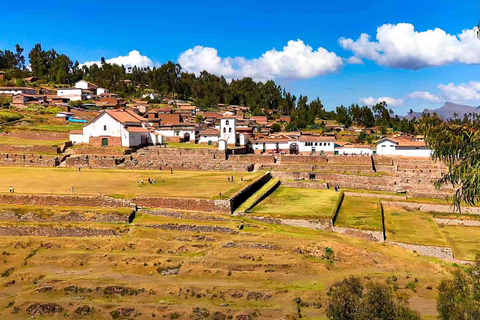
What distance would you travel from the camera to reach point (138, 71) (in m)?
112

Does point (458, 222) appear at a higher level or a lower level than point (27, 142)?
lower

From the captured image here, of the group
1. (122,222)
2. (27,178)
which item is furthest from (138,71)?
(122,222)

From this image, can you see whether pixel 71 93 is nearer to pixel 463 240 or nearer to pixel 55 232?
pixel 55 232

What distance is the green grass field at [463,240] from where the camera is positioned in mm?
22328

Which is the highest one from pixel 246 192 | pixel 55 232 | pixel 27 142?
pixel 27 142

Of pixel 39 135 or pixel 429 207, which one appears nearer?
pixel 429 207

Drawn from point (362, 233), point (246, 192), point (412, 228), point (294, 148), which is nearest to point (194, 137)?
point (294, 148)

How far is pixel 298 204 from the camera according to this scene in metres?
28.6

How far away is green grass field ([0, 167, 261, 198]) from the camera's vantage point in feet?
87.8

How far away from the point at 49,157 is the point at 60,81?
60.6 meters

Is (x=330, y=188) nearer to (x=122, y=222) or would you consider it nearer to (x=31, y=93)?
(x=122, y=222)

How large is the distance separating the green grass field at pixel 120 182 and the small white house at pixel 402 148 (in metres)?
18.7

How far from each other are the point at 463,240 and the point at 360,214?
6.24 m

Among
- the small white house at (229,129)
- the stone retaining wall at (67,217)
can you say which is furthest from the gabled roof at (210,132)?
the stone retaining wall at (67,217)
